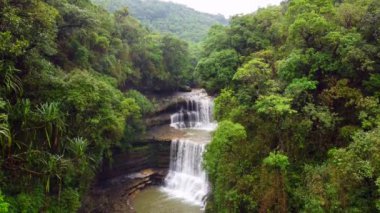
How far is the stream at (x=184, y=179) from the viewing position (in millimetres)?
21594

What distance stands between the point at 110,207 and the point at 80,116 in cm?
703

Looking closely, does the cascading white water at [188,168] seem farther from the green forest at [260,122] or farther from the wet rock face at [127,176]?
the green forest at [260,122]

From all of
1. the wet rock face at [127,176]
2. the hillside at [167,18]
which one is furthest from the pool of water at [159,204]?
the hillside at [167,18]

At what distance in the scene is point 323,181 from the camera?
13039 mm

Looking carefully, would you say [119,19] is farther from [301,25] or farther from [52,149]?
[301,25]

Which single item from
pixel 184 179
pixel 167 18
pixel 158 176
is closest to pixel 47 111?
pixel 158 176

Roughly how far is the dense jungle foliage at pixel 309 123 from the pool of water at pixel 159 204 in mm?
3907

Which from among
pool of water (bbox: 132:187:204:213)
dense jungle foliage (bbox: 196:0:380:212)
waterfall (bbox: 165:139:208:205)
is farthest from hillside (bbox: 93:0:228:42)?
dense jungle foliage (bbox: 196:0:380:212)

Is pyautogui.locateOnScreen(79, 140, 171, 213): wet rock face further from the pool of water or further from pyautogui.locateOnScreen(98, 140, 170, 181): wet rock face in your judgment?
the pool of water

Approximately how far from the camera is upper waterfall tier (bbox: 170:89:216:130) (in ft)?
108

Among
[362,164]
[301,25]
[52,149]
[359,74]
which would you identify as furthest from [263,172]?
[52,149]

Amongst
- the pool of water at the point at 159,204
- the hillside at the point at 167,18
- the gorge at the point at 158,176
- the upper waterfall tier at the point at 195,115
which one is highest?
the hillside at the point at 167,18

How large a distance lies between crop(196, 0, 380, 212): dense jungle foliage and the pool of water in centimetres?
391

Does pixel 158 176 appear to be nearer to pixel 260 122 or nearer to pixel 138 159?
pixel 138 159
